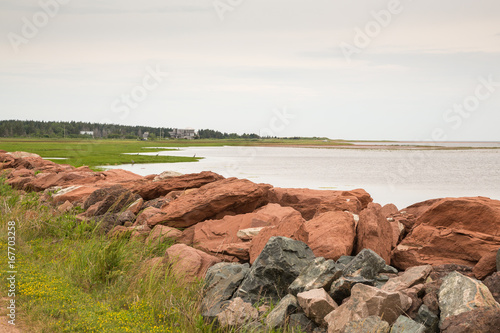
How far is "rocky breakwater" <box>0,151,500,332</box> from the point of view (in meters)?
6.46

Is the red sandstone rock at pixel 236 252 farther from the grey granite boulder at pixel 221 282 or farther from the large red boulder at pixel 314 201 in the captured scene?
the large red boulder at pixel 314 201

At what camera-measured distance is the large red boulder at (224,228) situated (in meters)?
10.3

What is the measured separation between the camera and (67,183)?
19.4 meters

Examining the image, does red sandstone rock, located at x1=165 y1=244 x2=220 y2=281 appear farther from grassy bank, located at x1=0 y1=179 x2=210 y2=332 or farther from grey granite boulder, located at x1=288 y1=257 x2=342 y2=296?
grey granite boulder, located at x1=288 y1=257 x2=342 y2=296

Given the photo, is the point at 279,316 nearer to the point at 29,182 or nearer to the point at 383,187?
the point at 29,182

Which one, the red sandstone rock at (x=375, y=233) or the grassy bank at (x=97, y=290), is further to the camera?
the red sandstone rock at (x=375, y=233)

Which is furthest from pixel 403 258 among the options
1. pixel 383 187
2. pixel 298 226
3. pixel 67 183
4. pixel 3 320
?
pixel 383 187

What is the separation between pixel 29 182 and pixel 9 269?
1238 cm

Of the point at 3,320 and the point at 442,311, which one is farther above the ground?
the point at 442,311

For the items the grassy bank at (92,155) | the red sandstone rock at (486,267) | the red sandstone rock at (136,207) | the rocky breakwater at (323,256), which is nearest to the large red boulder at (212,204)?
the rocky breakwater at (323,256)

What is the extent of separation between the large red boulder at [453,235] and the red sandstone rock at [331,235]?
1.04m

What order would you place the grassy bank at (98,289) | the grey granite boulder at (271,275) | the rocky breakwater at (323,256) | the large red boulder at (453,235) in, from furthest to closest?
1. the large red boulder at (453,235)
2. the grey granite boulder at (271,275)
3. the grassy bank at (98,289)
4. the rocky breakwater at (323,256)

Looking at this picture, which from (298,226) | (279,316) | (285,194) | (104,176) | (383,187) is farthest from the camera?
(383,187)

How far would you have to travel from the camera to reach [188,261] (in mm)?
8961
